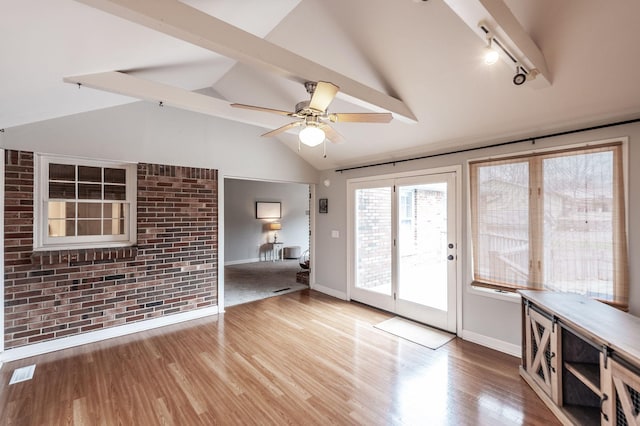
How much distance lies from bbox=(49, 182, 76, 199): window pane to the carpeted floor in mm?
2574

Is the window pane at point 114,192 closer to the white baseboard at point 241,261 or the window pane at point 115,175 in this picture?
the window pane at point 115,175

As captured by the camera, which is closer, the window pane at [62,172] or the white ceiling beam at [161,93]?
the white ceiling beam at [161,93]

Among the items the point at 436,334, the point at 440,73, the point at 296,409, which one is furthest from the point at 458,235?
the point at 296,409

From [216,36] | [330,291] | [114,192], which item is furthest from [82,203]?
[330,291]

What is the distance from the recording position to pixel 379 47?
98.3 inches

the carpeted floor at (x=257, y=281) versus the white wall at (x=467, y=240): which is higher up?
the white wall at (x=467, y=240)

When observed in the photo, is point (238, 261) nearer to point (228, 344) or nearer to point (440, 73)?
point (228, 344)

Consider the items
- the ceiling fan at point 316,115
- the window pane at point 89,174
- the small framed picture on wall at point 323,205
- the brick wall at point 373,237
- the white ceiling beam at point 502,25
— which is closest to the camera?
the white ceiling beam at point 502,25

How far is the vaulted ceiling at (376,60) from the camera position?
5.45 ft

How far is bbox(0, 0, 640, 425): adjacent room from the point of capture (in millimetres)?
1870

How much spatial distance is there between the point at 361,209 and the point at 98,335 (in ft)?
12.8

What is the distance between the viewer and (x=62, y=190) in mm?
3240

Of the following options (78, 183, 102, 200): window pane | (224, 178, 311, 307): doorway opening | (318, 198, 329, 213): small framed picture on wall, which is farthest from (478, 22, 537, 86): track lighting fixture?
(224, 178, 311, 307): doorway opening

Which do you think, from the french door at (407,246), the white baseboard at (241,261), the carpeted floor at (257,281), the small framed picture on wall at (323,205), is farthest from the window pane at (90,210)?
the white baseboard at (241,261)
